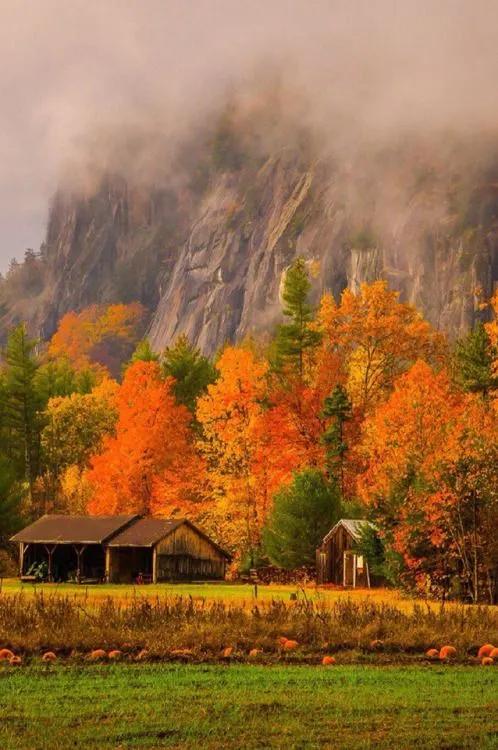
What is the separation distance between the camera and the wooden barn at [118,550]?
6238 cm

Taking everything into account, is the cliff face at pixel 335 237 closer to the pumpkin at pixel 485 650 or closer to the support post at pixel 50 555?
the support post at pixel 50 555

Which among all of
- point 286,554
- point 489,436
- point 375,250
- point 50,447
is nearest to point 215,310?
point 375,250

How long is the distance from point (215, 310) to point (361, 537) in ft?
350

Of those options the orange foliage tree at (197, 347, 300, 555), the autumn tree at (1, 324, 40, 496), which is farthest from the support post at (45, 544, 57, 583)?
the autumn tree at (1, 324, 40, 496)

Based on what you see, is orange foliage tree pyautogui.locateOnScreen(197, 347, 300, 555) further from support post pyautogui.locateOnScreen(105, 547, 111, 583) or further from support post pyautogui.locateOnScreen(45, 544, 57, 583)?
support post pyautogui.locateOnScreen(45, 544, 57, 583)

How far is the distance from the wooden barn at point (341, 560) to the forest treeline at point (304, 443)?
113 cm

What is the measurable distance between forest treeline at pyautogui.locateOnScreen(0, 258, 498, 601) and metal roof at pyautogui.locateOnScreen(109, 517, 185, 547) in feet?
12.6

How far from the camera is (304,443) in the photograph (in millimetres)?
66562

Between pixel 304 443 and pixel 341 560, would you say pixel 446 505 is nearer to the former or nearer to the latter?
pixel 341 560

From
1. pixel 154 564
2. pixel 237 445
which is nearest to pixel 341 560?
pixel 237 445

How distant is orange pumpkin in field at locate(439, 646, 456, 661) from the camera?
64.4 feet

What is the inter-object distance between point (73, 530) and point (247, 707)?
51.2 m

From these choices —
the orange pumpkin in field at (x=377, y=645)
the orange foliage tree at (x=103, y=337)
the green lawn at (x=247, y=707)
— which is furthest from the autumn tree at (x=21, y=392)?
the orange foliage tree at (x=103, y=337)

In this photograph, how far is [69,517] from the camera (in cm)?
6612
